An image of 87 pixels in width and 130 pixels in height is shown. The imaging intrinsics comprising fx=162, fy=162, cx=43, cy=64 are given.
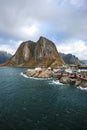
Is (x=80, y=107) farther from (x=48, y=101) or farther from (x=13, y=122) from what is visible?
(x=13, y=122)

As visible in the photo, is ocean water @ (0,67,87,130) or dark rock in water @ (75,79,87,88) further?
dark rock in water @ (75,79,87,88)

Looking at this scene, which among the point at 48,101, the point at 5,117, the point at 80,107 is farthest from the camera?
the point at 48,101

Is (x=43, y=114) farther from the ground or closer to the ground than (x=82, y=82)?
closer to the ground

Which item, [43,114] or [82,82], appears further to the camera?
[82,82]

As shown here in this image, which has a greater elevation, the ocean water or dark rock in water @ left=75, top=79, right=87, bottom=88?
dark rock in water @ left=75, top=79, right=87, bottom=88

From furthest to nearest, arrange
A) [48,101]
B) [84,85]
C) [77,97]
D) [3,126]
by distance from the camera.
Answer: [84,85] → [77,97] → [48,101] → [3,126]

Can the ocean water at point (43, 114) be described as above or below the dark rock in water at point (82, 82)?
below

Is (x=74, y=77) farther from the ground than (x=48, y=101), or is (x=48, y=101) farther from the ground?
(x=74, y=77)

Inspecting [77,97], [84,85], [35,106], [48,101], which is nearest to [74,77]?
[84,85]

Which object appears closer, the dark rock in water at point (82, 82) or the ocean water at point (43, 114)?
the ocean water at point (43, 114)

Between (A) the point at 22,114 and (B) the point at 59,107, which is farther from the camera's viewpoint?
(B) the point at 59,107

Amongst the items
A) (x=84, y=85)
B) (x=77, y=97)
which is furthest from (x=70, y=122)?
(x=84, y=85)
